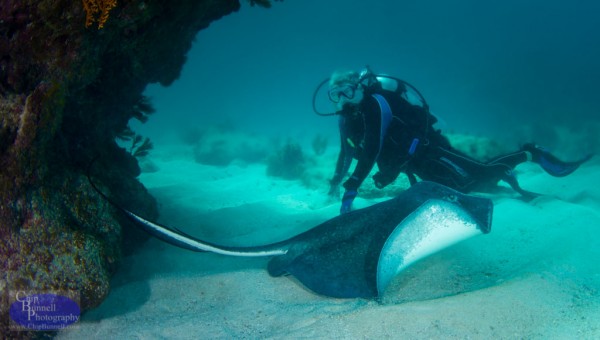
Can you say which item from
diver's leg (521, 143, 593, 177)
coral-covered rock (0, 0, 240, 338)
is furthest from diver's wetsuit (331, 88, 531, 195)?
coral-covered rock (0, 0, 240, 338)

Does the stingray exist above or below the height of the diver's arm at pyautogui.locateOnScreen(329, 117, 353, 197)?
below

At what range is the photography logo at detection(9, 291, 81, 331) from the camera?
2369mm

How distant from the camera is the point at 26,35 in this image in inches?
97.0

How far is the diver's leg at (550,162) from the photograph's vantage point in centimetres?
631

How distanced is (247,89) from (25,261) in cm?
6959

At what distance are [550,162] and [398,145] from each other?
3.61 meters

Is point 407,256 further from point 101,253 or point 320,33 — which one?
point 320,33

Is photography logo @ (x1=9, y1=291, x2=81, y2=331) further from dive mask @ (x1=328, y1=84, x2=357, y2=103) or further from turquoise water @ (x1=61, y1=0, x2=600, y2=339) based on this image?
dive mask @ (x1=328, y1=84, x2=357, y2=103)

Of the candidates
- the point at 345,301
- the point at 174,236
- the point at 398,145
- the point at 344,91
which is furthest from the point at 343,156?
the point at 174,236

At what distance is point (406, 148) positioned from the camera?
5688mm

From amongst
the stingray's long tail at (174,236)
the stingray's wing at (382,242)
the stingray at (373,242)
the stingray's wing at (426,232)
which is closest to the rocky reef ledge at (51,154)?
the stingray's long tail at (174,236)

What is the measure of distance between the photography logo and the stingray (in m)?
0.95

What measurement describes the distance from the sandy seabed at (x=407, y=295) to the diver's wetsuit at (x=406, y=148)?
0.95 m

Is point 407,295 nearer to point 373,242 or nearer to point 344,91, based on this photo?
point 373,242
